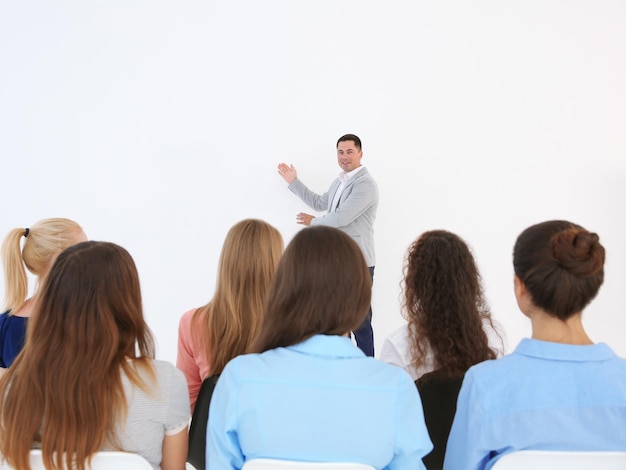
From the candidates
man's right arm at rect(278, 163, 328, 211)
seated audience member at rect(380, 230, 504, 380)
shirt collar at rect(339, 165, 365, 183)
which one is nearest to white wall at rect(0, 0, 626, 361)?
man's right arm at rect(278, 163, 328, 211)

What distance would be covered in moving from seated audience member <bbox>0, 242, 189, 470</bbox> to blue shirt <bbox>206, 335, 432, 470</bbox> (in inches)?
8.2

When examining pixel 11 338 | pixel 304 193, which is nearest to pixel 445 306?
pixel 11 338

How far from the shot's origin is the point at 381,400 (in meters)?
1.17

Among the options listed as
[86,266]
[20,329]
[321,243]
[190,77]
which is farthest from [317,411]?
[190,77]

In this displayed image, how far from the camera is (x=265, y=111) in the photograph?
4.05 meters

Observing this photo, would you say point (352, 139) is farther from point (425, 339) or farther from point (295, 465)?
point (295, 465)

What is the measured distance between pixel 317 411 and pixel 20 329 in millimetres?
1169

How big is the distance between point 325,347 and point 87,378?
0.49 meters

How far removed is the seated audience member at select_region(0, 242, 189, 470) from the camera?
3.94ft

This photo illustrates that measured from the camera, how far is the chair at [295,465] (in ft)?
3.48

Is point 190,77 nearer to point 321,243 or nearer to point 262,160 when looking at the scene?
point 262,160

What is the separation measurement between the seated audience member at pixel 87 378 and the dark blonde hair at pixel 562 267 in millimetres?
804

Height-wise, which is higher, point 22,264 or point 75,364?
point 22,264

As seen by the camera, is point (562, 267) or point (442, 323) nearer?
point (562, 267)
